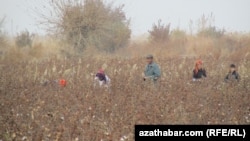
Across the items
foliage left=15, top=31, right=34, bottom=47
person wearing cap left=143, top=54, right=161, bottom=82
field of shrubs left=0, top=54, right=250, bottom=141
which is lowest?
field of shrubs left=0, top=54, right=250, bottom=141

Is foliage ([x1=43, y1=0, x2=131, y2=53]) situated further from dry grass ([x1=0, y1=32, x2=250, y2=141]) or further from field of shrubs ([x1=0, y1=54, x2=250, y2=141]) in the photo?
field of shrubs ([x1=0, y1=54, x2=250, y2=141])

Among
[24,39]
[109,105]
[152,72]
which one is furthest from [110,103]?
[24,39]

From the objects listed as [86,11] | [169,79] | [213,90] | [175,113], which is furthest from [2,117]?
[86,11]

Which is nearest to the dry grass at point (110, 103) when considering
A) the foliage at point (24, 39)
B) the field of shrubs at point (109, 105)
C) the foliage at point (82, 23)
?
the field of shrubs at point (109, 105)

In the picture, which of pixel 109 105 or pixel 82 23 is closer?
pixel 109 105

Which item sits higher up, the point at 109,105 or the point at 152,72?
the point at 152,72

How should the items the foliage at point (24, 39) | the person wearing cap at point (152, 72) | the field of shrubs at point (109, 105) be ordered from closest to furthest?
the field of shrubs at point (109, 105) < the person wearing cap at point (152, 72) < the foliage at point (24, 39)

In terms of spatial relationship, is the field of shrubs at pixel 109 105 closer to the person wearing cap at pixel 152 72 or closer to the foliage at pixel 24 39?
the person wearing cap at pixel 152 72

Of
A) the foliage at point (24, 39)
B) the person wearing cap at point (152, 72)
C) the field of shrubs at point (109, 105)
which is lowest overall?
the field of shrubs at point (109, 105)

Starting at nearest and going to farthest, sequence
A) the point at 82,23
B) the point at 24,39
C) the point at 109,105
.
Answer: the point at 109,105
the point at 82,23
the point at 24,39

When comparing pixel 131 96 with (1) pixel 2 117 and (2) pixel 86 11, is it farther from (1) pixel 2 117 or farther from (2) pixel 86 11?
(2) pixel 86 11

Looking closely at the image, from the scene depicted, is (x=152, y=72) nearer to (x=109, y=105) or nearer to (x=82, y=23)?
(x=109, y=105)

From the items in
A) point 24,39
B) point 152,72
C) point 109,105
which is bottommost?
point 109,105

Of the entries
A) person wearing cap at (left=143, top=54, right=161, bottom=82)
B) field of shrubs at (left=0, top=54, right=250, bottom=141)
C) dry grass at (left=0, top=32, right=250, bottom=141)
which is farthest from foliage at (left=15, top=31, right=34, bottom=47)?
person wearing cap at (left=143, top=54, right=161, bottom=82)
